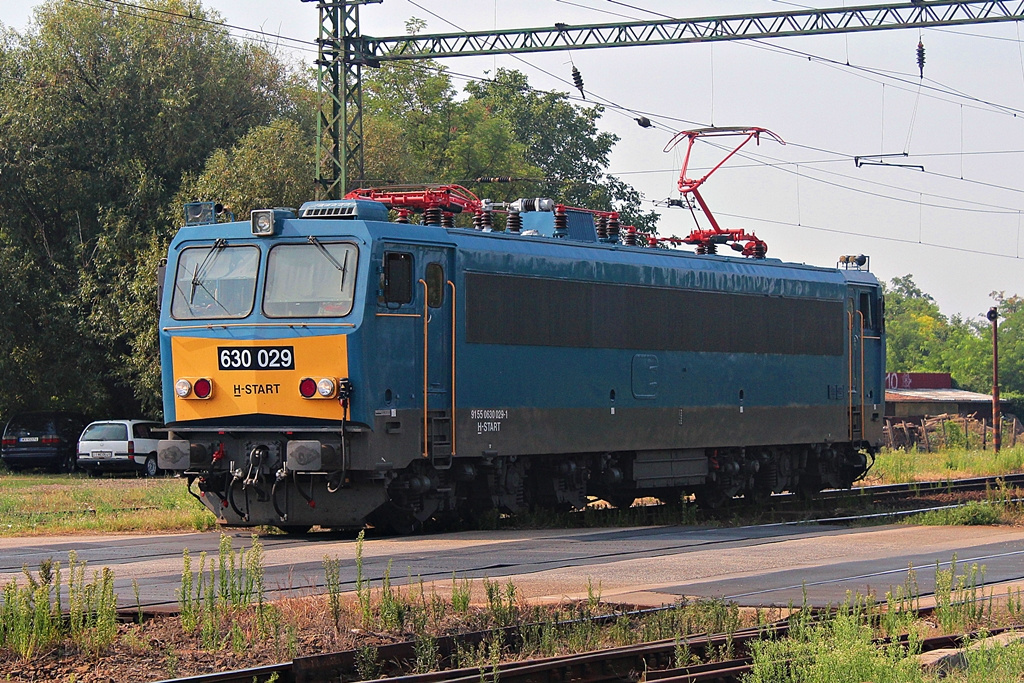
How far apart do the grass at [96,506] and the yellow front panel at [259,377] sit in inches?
93.8

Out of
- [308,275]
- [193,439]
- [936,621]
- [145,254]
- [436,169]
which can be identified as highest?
[436,169]

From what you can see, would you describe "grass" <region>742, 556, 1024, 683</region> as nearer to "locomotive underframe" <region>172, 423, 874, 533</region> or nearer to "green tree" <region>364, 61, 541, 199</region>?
"locomotive underframe" <region>172, 423, 874, 533</region>

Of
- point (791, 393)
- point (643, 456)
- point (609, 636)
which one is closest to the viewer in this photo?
point (609, 636)

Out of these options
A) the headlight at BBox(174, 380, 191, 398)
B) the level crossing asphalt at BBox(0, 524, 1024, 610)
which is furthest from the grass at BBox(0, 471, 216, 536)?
the headlight at BBox(174, 380, 191, 398)

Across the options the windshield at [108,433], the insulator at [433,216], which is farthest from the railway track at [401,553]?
the windshield at [108,433]

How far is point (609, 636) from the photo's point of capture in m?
10.5

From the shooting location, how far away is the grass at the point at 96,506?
19016 mm

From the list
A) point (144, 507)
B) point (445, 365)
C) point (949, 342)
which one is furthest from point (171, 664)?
point (949, 342)

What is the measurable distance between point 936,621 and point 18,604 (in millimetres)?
6661

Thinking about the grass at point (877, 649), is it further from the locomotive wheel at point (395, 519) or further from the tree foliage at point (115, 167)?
the tree foliage at point (115, 167)

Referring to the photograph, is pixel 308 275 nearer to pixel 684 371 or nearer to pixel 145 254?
pixel 684 371

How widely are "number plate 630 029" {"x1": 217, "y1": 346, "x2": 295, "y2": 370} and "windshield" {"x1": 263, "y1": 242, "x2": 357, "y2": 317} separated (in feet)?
1.38

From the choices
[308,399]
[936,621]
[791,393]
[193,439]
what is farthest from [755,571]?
[791,393]

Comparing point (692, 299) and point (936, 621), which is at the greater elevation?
point (692, 299)
